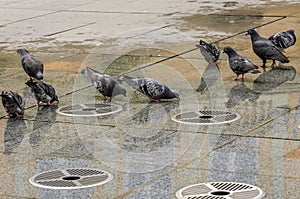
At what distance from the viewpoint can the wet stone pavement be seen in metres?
8.73

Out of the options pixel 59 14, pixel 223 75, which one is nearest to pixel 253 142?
pixel 223 75

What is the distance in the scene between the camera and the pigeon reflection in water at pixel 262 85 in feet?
38.6

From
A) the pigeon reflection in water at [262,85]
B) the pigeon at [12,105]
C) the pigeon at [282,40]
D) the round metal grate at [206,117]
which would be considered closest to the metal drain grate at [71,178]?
the round metal grate at [206,117]

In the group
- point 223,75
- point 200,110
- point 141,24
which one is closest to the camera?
point 200,110

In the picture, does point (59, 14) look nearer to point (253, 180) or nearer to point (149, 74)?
point (149, 74)

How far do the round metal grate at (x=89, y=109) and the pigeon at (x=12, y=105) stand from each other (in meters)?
0.55

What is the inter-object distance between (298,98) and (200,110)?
141 centimetres

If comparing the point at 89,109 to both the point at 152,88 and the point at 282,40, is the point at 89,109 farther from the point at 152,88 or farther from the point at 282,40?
the point at 282,40

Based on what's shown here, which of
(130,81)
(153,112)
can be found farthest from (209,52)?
(153,112)

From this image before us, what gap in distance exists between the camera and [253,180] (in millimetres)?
8500

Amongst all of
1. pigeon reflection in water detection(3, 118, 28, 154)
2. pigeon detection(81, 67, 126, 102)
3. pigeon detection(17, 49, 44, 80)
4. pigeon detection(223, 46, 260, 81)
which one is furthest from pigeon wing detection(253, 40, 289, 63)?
pigeon reflection in water detection(3, 118, 28, 154)

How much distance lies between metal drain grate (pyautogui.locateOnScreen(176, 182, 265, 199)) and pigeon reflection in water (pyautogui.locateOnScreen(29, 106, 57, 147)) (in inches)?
95.5

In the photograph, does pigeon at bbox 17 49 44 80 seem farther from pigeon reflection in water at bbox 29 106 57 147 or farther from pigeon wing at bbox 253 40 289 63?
pigeon wing at bbox 253 40 289 63

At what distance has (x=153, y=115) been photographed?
11055 mm
